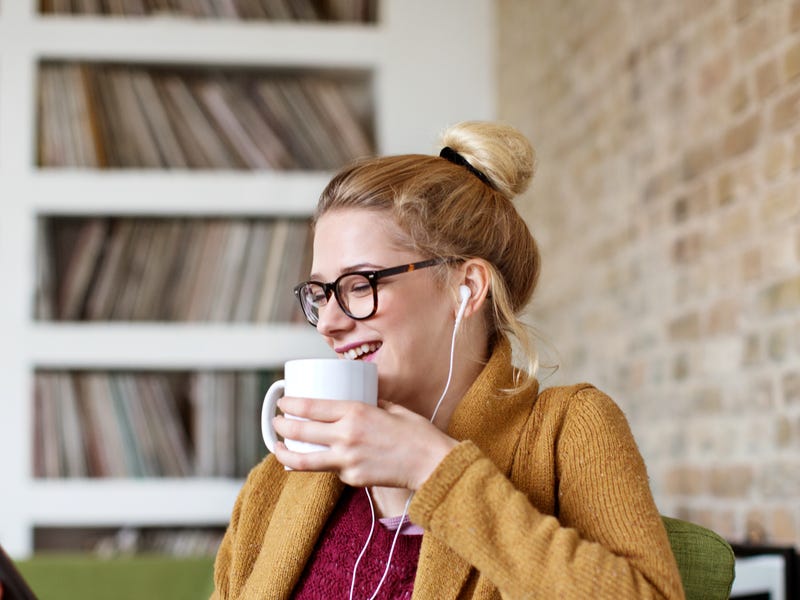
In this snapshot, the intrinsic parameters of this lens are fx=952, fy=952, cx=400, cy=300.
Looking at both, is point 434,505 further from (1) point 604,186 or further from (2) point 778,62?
(1) point 604,186

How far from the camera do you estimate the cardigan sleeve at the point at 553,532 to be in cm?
104

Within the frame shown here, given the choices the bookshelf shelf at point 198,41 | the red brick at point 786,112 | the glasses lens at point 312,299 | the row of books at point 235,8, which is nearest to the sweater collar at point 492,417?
the glasses lens at point 312,299

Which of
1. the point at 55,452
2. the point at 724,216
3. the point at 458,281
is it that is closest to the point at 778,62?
the point at 724,216

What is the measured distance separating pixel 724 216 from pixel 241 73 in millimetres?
1611

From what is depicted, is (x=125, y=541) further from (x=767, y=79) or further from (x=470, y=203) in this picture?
(x=767, y=79)

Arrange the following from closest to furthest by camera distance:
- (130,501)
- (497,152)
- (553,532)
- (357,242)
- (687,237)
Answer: (553,532) → (357,242) → (497,152) → (687,237) → (130,501)

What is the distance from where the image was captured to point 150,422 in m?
2.92

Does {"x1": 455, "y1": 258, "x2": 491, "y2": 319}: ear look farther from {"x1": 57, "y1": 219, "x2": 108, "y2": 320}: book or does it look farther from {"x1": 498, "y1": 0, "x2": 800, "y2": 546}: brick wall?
{"x1": 57, "y1": 219, "x2": 108, "y2": 320}: book

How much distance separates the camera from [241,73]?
3.11 m

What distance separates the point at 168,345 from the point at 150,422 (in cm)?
24

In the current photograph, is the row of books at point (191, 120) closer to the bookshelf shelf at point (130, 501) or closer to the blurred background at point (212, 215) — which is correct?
the blurred background at point (212, 215)

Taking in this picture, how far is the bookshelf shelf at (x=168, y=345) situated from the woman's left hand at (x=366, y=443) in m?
1.77

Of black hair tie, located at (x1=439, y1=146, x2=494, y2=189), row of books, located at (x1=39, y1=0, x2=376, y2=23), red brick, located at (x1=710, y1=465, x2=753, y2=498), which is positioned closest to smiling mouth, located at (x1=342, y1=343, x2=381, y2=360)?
black hair tie, located at (x1=439, y1=146, x2=494, y2=189)

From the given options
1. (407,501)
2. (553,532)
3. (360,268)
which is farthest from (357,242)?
(553,532)
